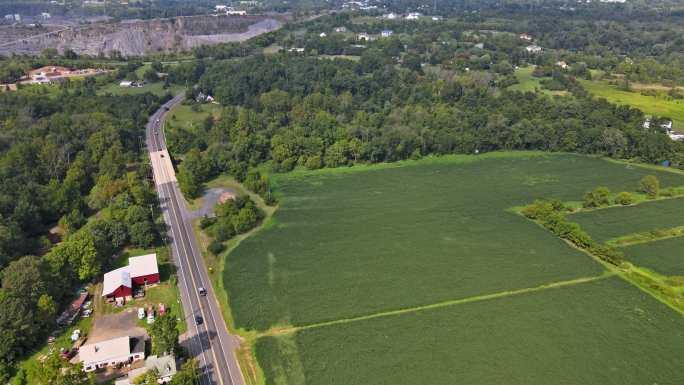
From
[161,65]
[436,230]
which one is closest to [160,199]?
[436,230]

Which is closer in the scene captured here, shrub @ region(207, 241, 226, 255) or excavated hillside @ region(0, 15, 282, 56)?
shrub @ region(207, 241, 226, 255)

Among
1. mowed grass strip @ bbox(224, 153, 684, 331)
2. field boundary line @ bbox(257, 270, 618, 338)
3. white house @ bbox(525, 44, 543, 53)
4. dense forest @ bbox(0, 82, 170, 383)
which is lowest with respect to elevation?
field boundary line @ bbox(257, 270, 618, 338)

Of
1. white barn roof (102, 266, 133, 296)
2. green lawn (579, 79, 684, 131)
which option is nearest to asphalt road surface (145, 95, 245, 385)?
white barn roof (102, 266, 133, 296)

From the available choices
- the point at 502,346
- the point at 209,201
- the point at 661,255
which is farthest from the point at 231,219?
the point at 661,255

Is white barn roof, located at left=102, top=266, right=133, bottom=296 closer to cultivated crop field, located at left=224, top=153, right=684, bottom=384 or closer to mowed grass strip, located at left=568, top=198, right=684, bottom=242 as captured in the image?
cultivated crop field, located at left=224, top=153, right=684, bottom=384

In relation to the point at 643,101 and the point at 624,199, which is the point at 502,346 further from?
the point at 643,101

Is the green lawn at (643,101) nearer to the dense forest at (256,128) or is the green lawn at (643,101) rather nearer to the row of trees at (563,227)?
the dense forest at (256,128)
